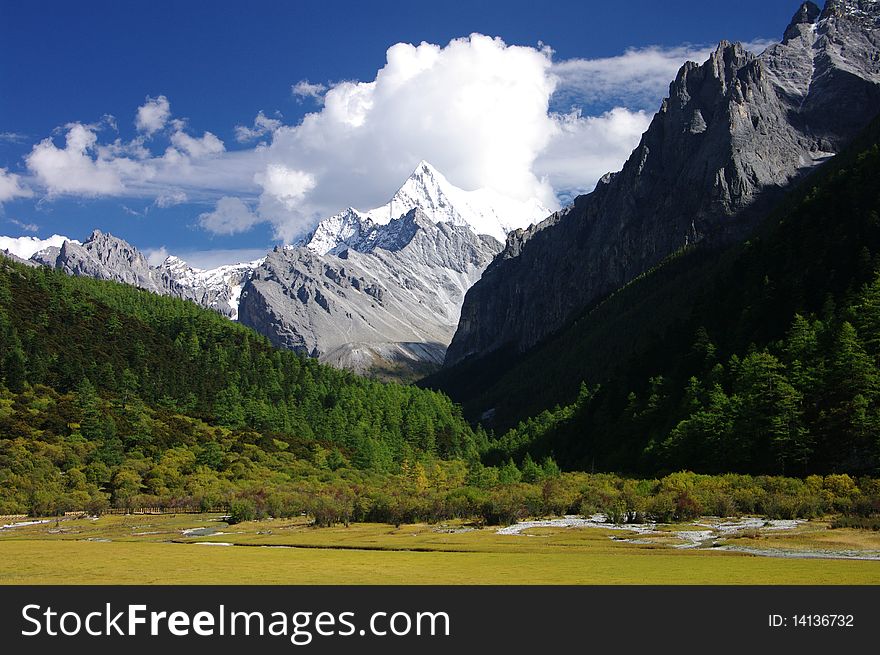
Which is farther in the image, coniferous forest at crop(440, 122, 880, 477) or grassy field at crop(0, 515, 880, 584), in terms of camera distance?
coniferous forest at crop(440, 122, 880, 477)

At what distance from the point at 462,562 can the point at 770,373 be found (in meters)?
73.0

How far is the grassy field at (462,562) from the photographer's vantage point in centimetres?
3859

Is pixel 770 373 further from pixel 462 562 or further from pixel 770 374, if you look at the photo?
pixel 462 562

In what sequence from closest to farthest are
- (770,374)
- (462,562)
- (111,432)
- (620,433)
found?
(462,562), (770,374), (620,433), (111,432)

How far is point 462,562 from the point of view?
48.5m

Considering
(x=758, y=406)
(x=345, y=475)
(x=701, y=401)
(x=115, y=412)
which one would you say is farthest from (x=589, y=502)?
(x=115, y=412)

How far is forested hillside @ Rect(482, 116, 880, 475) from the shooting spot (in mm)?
95500

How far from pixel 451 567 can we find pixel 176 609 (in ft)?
59.9

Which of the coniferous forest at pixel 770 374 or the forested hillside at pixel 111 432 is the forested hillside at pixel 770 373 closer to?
the coniferous forest at pixel 770 374

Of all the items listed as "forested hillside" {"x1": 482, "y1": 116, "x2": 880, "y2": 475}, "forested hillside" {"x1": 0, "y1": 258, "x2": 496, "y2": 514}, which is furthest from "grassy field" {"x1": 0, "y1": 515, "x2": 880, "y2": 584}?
"forested hillside" {"x1": 0, "y1": 258, "x2": 496, "y2": 514}

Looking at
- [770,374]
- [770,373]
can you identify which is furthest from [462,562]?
[770,373]

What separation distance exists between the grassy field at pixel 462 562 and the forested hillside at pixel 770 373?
3166cm

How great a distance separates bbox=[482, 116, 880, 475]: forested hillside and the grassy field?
31.7m

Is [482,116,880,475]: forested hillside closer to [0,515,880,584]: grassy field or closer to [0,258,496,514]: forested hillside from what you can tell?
[0,515,880,584]: grassy field
